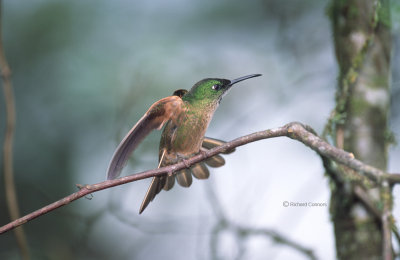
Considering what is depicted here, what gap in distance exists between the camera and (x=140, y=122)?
168cm

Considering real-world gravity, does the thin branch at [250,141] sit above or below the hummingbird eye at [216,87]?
below

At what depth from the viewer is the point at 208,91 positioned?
2111 millimetres

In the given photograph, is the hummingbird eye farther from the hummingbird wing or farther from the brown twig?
the brown twig

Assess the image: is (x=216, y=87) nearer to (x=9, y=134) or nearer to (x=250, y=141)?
(x=250, y=141)

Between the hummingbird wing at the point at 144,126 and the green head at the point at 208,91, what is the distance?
0.36ft

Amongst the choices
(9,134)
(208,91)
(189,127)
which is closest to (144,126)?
(189,127)

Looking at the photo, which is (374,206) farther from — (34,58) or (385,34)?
(34,58)

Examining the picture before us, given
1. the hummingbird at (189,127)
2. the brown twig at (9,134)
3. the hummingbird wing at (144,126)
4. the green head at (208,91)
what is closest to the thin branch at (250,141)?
the hummingbird wing at (144,126)

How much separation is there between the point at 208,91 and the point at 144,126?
1.62 ft

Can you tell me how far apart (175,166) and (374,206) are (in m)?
1.33

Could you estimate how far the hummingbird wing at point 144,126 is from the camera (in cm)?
154

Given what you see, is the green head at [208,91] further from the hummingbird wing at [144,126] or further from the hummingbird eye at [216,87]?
the hummingbird wing at [144,126]

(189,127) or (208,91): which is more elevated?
(208,91)

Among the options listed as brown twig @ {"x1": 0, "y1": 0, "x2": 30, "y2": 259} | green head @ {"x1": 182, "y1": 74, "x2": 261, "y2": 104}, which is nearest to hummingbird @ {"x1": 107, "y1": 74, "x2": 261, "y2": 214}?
green head @ {"x1": 182, "y1": 74, "x2": 261, "y2": 104}
